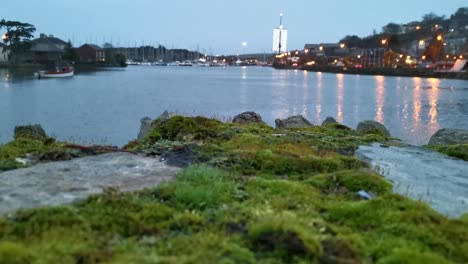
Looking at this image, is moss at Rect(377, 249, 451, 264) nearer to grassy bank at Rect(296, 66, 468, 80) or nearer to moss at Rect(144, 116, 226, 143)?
moss at Rect(144, 116, 226, 143)

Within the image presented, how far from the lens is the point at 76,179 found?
6121mm

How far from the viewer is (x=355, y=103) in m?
53.9

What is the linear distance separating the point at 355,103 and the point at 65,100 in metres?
30.0

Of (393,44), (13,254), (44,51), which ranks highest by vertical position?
(393,44)

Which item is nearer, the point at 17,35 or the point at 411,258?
the point at 411,258

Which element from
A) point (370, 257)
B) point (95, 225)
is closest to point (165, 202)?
point (95, 225)

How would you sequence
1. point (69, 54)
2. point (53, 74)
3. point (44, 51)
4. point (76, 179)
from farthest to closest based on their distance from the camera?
point (69, 54)
point (44, 51)
point (53, 74)
point (76, 179)

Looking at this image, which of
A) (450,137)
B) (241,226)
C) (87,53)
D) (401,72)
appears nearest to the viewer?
(241,226)

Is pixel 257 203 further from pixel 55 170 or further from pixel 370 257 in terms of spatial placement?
pixel 55 170

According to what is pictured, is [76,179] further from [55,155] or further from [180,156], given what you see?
[180,156]

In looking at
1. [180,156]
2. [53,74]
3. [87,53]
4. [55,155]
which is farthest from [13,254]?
[87,53]

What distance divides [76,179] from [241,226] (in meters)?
2.56

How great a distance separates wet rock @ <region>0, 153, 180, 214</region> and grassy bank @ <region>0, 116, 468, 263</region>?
440mm

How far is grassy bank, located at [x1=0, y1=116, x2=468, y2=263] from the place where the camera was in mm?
3873
